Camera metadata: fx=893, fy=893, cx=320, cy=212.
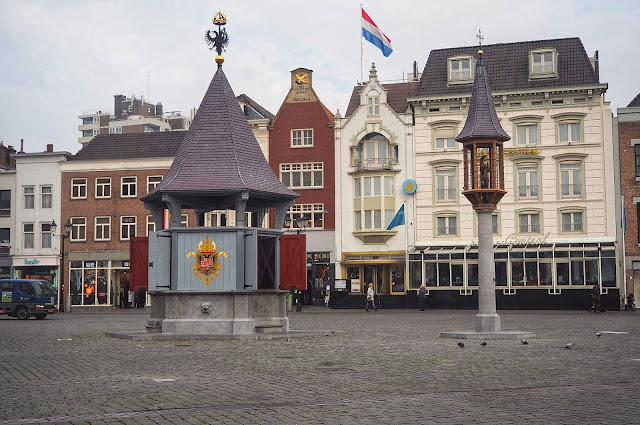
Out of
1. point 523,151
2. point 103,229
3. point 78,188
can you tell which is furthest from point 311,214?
point 78,188

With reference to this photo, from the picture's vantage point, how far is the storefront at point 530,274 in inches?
2072

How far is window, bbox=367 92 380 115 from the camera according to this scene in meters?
59.2

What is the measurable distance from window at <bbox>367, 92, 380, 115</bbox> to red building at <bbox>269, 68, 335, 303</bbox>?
2.89 m

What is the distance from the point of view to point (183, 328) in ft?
81.6

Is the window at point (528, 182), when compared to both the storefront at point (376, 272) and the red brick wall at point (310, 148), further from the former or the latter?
the red brick wall at point (310, 148)

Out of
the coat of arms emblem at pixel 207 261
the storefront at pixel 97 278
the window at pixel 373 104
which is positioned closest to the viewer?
the coat of arms emblem at pixel 207 261

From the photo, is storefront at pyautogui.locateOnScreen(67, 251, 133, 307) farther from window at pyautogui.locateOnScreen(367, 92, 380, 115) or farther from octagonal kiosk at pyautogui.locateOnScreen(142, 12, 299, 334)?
octagonal kiosk at pyautogui.locateOnScreen(142, 12, 299, 334)

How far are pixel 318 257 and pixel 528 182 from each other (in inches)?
580

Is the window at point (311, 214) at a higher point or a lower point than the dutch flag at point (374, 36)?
lower

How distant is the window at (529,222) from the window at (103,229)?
28232mm

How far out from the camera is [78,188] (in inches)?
2491

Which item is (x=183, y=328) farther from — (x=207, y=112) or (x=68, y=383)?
(x=68, y=383)

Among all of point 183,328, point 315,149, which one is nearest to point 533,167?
point 315,149

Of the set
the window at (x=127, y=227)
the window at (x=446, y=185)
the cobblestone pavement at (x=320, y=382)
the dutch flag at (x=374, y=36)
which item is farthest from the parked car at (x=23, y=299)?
the dutch flag at (x=374, y=36)
